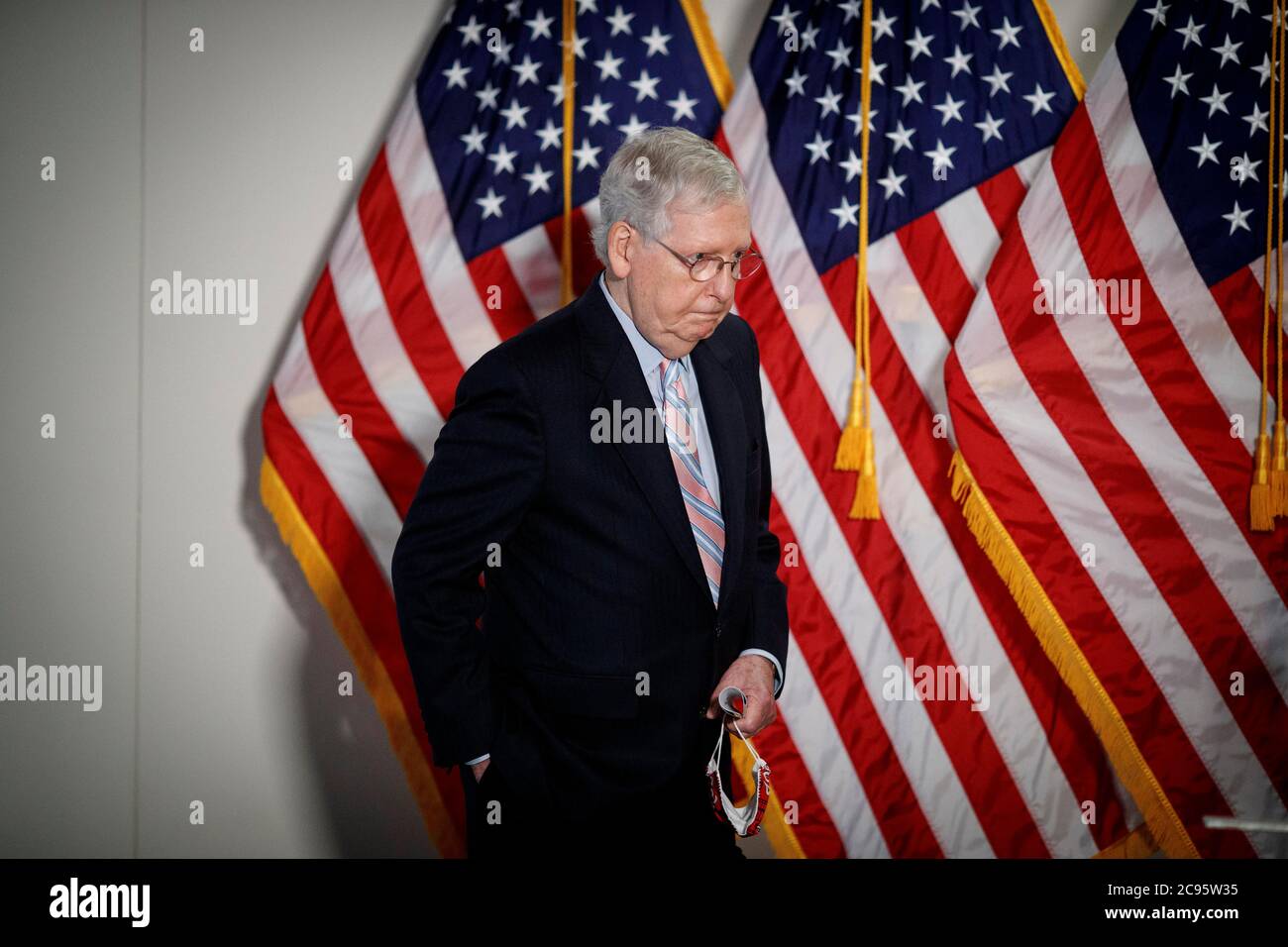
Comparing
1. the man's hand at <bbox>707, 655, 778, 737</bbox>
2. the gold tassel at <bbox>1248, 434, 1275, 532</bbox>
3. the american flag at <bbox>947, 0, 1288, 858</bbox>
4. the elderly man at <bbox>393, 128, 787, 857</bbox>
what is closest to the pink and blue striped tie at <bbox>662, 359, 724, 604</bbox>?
the elderly man at <bbox>393, 128, 787, 857</bbox>

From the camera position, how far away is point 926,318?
292 centimetres

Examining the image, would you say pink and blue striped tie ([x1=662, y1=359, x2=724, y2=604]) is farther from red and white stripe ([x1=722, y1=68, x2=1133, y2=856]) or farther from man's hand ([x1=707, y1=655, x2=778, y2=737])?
red and white stripe ([x1=722, y1=68, x2=1133, y2=856])

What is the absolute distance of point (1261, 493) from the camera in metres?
2.69

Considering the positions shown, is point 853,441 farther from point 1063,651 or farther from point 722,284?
point 722,284

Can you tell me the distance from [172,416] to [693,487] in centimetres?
200

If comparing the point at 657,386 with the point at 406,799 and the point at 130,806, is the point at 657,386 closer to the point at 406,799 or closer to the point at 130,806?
A: the point at 406,799

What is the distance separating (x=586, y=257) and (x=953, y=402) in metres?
1.04

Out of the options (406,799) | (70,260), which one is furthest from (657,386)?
(70,260)

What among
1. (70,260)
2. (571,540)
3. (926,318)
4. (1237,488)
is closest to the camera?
(571,540)

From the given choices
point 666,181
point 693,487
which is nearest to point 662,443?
point 693,487

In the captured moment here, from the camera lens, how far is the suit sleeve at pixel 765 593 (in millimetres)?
2039

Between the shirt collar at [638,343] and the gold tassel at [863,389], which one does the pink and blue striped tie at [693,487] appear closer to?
the shirt collar at [638,343]
